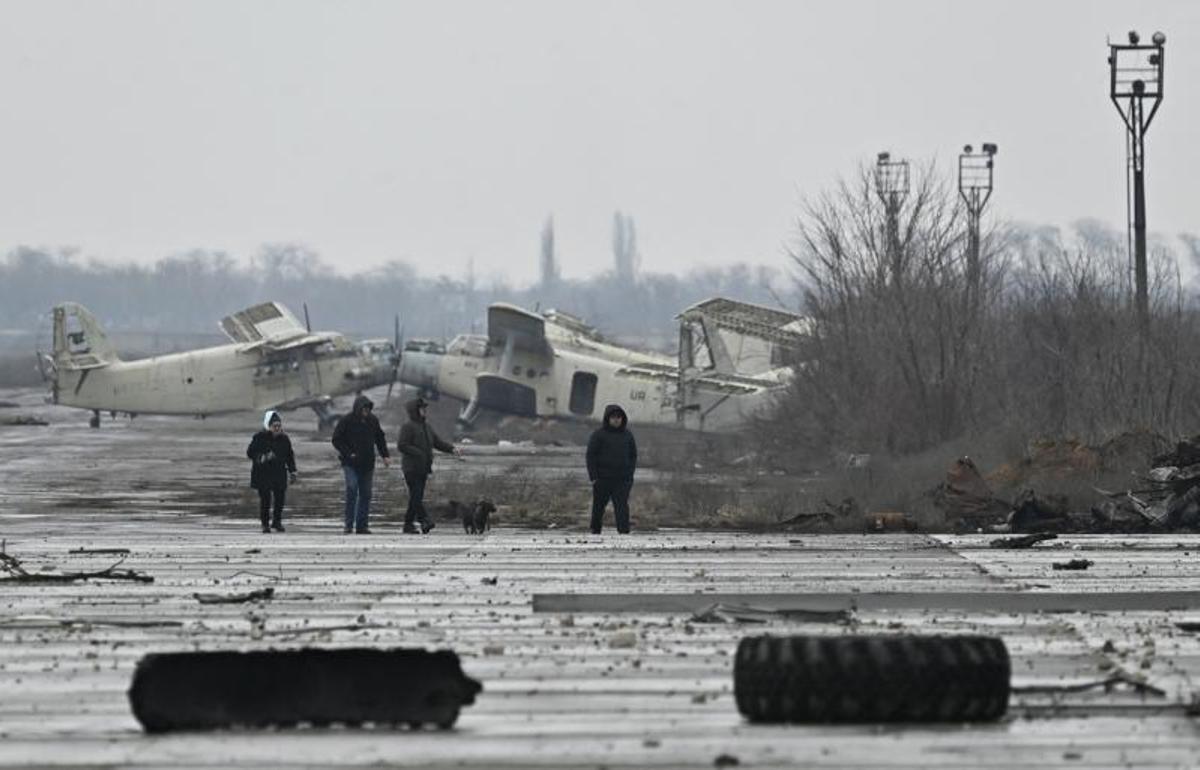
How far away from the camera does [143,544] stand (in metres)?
18.7

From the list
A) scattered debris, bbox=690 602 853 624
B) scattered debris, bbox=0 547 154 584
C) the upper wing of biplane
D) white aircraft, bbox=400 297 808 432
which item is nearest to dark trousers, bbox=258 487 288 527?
scattered debris, bbox=0 547 154 584

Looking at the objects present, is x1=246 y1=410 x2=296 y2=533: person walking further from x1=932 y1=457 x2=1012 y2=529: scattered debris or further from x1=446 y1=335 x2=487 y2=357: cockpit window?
x1=446 y1=335 x2=487 y2=357: cockpit window

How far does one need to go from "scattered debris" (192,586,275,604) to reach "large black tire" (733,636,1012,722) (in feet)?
16.4

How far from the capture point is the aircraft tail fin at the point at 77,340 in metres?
59.1

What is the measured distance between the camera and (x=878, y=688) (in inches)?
366

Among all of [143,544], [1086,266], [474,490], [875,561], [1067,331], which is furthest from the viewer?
[1086,266]

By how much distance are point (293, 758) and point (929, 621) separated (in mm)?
4857

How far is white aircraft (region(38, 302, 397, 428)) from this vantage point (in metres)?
59.4

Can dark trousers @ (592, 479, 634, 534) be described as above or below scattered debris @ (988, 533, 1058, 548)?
above

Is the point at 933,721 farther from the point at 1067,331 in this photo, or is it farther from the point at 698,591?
the point at 1067,331

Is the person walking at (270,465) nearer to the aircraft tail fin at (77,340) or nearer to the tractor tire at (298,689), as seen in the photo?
the tractor tire at (298,689)

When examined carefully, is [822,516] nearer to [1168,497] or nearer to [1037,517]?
[1037,517]

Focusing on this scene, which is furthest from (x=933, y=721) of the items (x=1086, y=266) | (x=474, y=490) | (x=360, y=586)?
(x=1086, y=266)

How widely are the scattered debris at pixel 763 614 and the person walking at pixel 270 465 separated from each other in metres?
12.1
